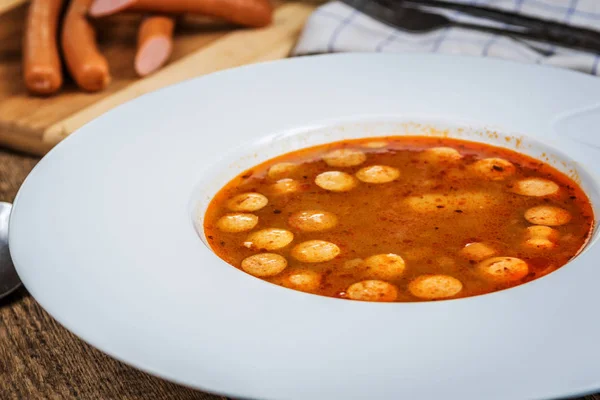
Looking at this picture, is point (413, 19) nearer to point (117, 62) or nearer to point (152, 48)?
point (152, 48)

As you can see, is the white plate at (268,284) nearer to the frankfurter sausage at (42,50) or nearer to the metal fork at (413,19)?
the metal fork at (413,19)

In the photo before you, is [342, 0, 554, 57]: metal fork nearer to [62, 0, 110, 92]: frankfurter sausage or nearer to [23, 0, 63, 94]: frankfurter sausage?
[62, 0, 110, 92]: frankfurter sausage

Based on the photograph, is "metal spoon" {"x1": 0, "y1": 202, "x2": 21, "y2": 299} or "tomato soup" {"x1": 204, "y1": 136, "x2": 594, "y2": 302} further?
"metal spoon" {"x1": 0, "y1": 202, "x2": 21, "y2": 299}

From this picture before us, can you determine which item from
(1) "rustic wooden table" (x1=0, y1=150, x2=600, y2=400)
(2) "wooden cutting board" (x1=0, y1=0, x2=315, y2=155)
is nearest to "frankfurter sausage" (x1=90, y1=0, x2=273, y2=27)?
(2) "wooden cutting board" (x1=0, y1=0, x2=315, y2=155)

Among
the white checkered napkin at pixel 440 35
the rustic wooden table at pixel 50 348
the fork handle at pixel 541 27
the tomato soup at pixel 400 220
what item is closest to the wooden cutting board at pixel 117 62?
the rustic wooden table at pixel 50 348

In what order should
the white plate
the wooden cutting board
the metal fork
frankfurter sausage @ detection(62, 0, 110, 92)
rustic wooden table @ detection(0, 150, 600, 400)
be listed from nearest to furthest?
the white plate
rustic wooden table @ detection(0, 150, 600, 400)
the wooden cutting board
frankfurter sausage @ detection(62, 0, 110, 92)
the metal fork

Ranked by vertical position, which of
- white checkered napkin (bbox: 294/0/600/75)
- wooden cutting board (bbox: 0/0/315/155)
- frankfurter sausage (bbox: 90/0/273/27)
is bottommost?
wooden cutting board (bbox: 0/0/315/155)
